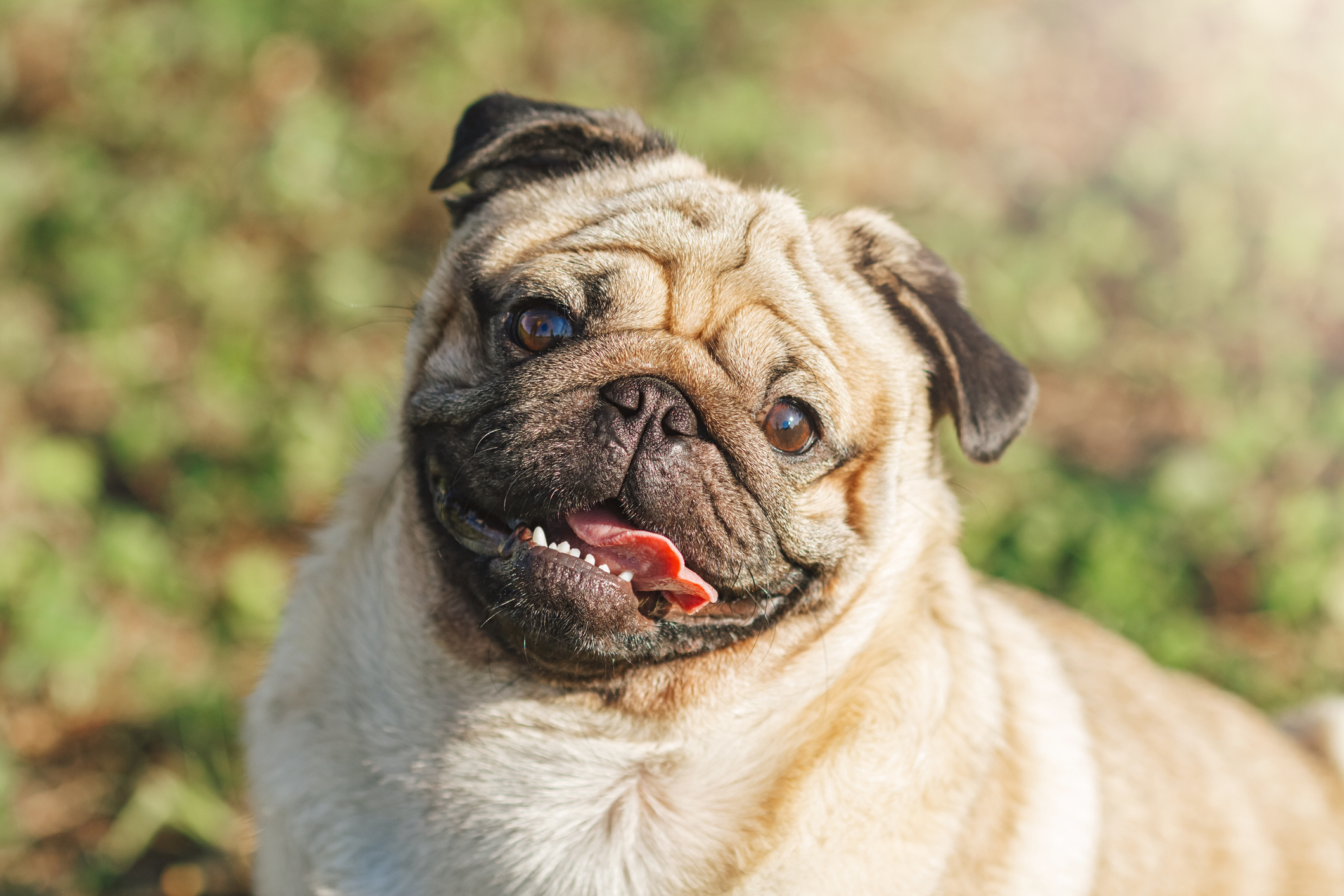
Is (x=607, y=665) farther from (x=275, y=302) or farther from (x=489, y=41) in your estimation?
(x=489, y=41)

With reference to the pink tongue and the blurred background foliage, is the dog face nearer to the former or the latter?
the pink tongue

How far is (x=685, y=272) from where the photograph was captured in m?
2.96

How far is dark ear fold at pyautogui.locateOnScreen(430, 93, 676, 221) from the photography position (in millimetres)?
3164

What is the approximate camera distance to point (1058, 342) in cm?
616

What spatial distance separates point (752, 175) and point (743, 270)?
380 centimetres

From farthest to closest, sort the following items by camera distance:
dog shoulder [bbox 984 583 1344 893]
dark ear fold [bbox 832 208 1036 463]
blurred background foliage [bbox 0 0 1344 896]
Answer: blurred background foliage [bbox 0 0 1344 896]
dog shoulder [bbox 984 583 1344 893]
dark ear fold [bbox 832 208 1036 463]

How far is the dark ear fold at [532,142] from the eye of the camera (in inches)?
125

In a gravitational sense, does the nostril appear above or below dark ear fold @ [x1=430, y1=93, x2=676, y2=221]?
below

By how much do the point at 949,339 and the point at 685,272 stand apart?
0.73 metres

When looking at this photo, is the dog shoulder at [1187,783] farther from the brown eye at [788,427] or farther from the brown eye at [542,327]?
the brown eye at [542,327]

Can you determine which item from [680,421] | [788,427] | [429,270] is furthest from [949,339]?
[429,270]

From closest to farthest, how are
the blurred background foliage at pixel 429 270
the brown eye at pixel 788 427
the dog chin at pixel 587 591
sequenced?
1. the dog chin at pixel 587 591
2. the brown eye at pixel 788 427
3. the blurred background foliage at pixel 429 270

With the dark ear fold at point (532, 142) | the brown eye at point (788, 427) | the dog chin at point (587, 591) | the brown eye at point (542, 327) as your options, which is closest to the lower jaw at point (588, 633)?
the dog chin at point (587, 591)

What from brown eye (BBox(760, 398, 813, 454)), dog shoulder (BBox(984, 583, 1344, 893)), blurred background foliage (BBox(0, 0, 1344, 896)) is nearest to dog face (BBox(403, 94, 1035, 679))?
brown eye (BBox(760, 398, 813, 454))
